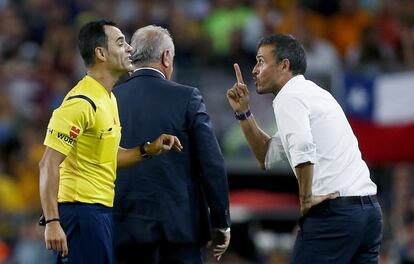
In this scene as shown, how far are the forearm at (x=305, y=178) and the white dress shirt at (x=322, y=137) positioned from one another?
4cm

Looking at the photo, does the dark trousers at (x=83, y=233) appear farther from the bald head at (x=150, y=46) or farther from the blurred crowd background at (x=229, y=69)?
the blurred crowd background at (x=229, y=69)

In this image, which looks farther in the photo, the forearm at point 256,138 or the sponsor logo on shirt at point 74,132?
the forearm at point 256,138

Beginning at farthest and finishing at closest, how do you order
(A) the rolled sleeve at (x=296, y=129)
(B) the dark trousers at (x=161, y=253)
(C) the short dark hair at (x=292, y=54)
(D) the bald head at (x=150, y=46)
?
1. (D) the bald head at (x=150, y=46)
2. (B) the dark trousers at (x=161, y=253)
3. (C) the short dark hair at (x=292, y=54)
4. (A) the rolled sleeve at (x=296, y=129)

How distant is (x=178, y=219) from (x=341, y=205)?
110cm

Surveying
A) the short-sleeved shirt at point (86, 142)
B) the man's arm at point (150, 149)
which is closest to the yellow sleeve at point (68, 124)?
the short-sleeved shirt at point (86, 142)

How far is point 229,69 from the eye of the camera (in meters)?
15.3

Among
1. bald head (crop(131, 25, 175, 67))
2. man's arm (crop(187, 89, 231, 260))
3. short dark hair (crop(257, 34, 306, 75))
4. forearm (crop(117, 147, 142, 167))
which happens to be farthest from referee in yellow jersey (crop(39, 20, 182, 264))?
short dark hair (crop(257, 34, 306, 75))

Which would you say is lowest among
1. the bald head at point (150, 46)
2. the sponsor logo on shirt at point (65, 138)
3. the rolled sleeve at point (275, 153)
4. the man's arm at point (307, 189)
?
the man's arm at point (307, 189)

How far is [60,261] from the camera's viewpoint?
756 cm

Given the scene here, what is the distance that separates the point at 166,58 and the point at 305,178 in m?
1.42

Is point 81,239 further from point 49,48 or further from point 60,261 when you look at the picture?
point 49,48

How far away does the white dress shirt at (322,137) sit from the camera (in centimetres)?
775

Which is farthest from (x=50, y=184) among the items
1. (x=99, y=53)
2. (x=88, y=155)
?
(x=99, y=53)

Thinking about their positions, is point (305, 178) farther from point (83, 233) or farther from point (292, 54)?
point (83, 233)
